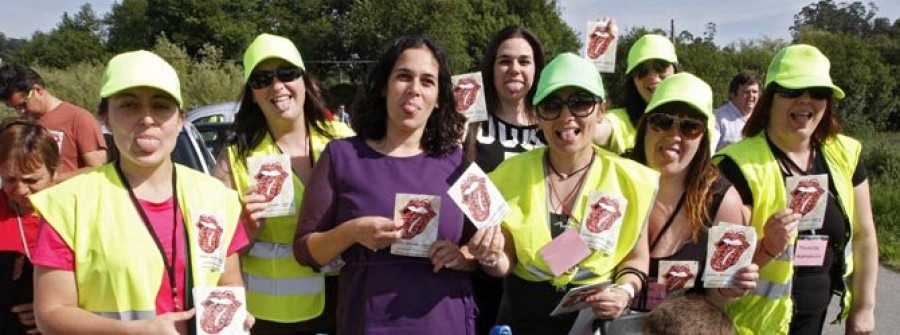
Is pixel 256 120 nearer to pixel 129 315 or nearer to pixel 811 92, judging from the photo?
pixel 129 315

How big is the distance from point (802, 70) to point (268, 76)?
2431mm

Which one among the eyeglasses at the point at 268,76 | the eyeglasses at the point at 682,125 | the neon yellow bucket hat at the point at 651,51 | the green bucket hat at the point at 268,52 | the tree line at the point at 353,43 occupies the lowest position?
the eyeglasses at the point at 682,125

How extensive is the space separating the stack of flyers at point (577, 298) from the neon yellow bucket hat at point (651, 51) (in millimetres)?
2225

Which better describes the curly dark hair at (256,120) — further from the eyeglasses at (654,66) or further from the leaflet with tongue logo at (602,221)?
the eyeglasses at (654,66)

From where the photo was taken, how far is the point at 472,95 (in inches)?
143

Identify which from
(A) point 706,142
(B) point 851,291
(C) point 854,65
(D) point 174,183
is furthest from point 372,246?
(C) point 854,65

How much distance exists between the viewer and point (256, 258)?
3.19 m

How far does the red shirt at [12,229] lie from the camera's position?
121 inches

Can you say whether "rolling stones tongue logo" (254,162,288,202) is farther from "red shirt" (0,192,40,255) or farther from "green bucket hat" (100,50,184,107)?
"red shirt" (0,192,40,255)

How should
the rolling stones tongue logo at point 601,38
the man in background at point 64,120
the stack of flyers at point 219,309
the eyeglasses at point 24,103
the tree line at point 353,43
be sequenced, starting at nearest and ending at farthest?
1. the stack of flyers at point 219,309
2. the rolling stones tongue logo at point 601,38
3. the man in background at point 64,120
4. the eyeglasses at point 24,103
5. the tree line at point 353,43

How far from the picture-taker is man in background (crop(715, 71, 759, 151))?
8133 mm

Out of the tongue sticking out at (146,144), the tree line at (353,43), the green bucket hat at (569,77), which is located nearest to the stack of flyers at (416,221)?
the green bucket hat at (569,77)

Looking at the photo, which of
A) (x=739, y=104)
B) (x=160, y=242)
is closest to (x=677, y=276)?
(x=160, y=242)

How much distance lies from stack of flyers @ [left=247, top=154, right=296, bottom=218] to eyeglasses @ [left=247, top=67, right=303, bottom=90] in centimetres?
43
